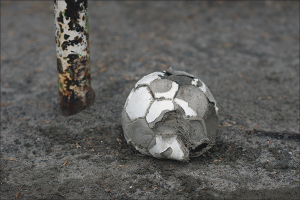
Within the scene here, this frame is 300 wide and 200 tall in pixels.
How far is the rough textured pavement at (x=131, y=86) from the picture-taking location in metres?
3.10

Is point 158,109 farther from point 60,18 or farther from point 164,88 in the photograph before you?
point 60,18

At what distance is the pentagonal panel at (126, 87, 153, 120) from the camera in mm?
3230

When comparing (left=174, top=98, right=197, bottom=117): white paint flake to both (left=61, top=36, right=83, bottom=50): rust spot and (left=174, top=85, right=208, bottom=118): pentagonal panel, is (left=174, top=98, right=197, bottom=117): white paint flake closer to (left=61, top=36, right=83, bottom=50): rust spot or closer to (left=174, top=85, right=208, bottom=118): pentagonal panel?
(left=174, top=85, right=208, bottom=118): pentagonal panel

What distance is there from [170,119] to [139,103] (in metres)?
0.35

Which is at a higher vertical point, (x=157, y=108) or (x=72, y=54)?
(x=72, y=54)

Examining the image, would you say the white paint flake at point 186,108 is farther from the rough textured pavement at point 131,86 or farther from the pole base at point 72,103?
the pole base at point 72,103

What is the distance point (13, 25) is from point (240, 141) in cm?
576

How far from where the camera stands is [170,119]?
3184 millimetres

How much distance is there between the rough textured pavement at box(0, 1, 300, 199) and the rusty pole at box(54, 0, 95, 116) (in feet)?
0.65

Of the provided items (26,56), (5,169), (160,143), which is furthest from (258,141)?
(26,56)

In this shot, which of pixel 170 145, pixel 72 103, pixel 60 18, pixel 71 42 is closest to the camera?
pixel 170 145

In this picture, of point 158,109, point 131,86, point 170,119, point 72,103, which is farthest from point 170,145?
point 131,86

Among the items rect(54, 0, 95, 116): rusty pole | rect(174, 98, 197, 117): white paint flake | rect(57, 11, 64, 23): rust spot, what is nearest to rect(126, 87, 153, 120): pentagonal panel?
rect(174, 98, 197, 117): white paint flake

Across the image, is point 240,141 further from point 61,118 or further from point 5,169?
point 5,169
